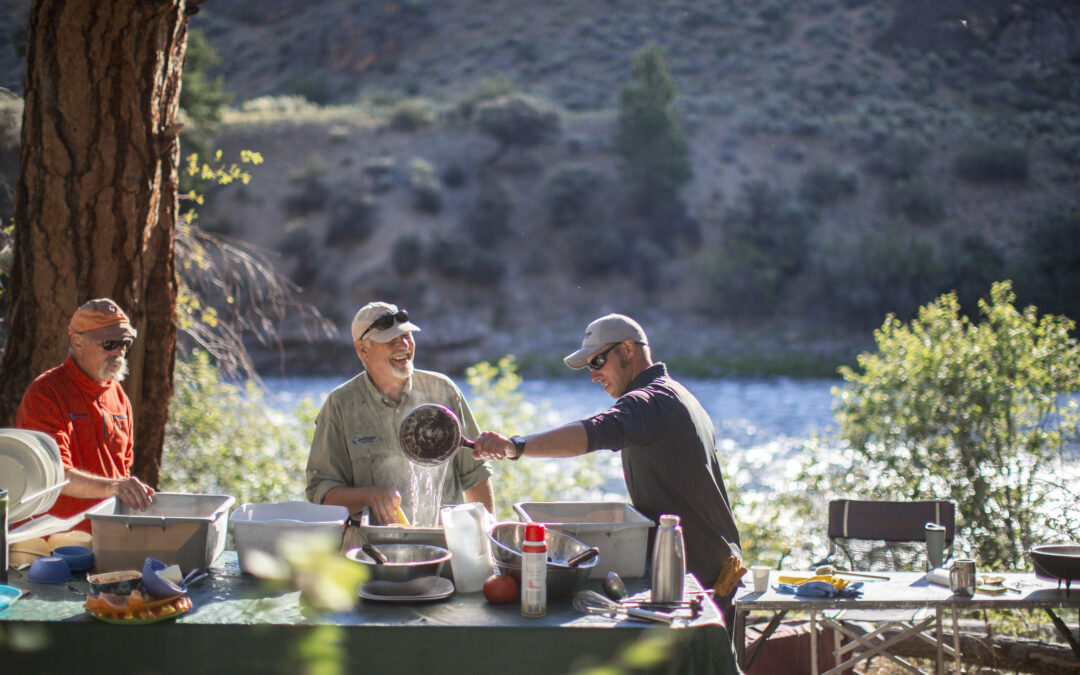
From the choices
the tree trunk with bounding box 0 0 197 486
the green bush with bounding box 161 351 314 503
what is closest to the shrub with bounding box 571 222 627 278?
the green bush with bounding box 161 351 314 503

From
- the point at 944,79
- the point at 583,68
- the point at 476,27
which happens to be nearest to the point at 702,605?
the point at 944,79

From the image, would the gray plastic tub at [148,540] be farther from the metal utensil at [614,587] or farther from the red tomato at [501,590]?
the metal utensil at [614,587]

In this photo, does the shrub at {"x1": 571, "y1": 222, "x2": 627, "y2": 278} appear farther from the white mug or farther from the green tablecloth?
the green tablecloth

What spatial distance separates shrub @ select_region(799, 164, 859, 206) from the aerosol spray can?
35880 millimetres

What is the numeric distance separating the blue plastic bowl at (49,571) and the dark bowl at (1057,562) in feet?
11.5

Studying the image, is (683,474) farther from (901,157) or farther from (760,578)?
(901,157)

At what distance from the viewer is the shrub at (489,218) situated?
3675cm

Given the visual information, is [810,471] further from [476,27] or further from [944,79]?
[476,27]

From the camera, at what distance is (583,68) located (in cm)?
4575

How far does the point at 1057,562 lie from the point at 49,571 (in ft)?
11.7

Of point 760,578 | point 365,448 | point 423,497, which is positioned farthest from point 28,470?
point 760,578

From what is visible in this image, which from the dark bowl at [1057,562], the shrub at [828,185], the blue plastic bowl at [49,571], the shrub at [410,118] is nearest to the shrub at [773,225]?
the shrub at [828,185]

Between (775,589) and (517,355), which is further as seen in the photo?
(517,355)

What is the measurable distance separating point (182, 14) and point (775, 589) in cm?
400
